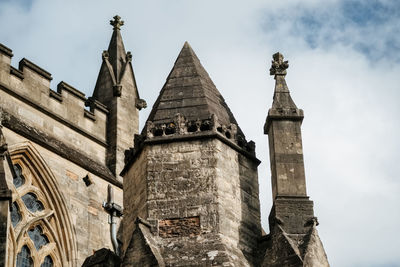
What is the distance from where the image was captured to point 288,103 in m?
12.0

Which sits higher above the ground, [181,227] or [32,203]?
[32,203]

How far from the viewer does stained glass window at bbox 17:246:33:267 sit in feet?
52.9

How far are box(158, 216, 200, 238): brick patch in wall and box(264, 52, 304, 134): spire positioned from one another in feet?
5.48

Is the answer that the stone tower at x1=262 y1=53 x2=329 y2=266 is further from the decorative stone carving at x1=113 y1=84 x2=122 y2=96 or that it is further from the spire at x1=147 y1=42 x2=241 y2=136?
the decorative stone carving at x1=113 y1=84 x2=122 y2=96

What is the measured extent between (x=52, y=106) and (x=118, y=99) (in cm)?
176

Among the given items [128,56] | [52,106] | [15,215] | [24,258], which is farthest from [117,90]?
[24,258]

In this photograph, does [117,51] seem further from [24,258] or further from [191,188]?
[191,188]

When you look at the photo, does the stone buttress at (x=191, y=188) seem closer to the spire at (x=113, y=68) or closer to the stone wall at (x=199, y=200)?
the stone wall at (x=199, y=200)

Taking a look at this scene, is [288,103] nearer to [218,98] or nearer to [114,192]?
[218,98]

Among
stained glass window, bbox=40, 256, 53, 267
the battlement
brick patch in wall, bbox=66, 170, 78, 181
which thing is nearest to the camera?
stained glass window, bbox=40, 256, 53, 267

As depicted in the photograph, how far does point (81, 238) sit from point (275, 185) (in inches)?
250

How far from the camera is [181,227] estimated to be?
10617mm

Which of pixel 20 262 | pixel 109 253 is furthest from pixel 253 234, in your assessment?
pixel 20 262

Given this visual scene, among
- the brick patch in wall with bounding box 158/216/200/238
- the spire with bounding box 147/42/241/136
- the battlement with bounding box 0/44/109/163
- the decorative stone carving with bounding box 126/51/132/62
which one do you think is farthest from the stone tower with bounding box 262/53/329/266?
the decorative stone carving with bounding box 126/51/132/62
